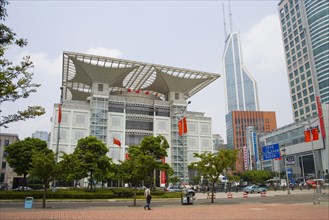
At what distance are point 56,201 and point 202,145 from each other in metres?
50.9

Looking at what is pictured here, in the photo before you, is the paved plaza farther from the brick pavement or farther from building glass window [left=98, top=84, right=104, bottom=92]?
building glass window [left=98, top=84, right=104, bottom=92]

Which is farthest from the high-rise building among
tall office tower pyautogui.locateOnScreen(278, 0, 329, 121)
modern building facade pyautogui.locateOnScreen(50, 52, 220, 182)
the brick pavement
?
tall office tower pyautogui.locateOnScreen(278, 0, 329, 121)

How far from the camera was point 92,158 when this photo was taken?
3941cm

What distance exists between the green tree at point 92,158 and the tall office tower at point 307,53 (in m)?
70.3

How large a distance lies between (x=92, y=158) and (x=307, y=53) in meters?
82.5

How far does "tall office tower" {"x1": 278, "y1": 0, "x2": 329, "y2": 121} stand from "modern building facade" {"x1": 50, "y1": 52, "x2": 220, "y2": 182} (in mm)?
35905

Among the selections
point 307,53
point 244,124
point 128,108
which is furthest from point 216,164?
point 244,124

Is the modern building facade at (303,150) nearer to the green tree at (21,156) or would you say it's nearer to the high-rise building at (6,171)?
the green tree at (21,156)

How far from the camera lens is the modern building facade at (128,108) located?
6588cm

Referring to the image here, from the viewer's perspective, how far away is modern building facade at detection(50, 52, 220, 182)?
6588cm

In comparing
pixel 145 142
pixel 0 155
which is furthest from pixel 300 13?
pixel 0 155

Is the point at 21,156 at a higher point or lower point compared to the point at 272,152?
lower

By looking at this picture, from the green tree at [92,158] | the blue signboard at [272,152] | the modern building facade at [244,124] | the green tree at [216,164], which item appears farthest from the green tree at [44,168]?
the modern building facade at [244,124]

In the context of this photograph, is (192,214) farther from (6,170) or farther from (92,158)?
(6,170)
